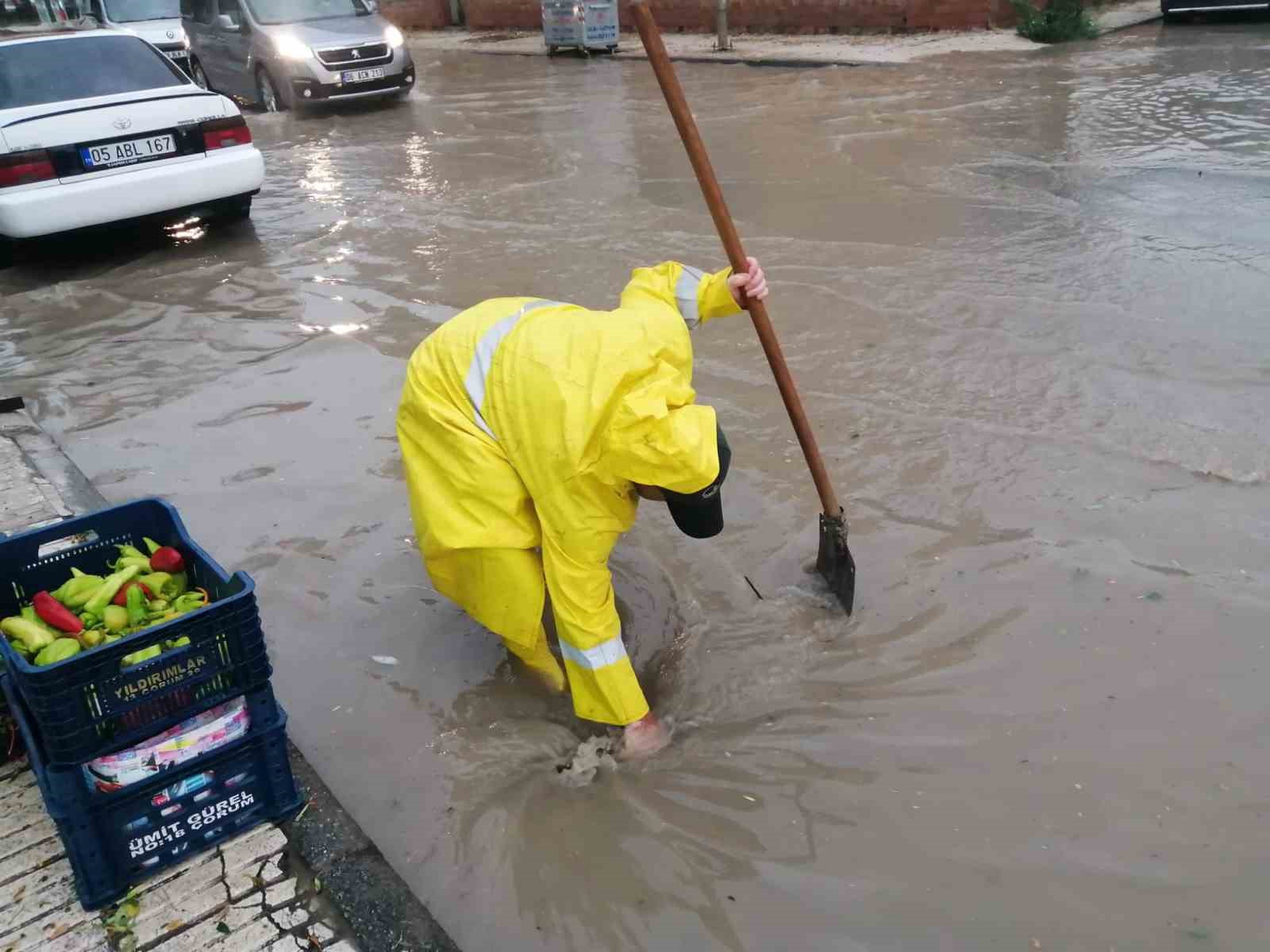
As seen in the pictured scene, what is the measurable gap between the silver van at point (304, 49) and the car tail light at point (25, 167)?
19.9 ft

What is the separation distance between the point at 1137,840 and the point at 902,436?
7.34 ft

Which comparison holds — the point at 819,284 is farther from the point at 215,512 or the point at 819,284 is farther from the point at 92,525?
the point at 92,525

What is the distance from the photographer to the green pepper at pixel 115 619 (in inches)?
93.4

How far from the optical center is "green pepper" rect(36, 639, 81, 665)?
2.19 metres

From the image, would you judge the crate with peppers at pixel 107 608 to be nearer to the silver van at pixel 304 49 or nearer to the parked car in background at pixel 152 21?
the silver van at pixel 304 49

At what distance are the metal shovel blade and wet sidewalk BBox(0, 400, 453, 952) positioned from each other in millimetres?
1708

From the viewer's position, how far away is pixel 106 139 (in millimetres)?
6727

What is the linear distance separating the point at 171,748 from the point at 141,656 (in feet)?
0.81

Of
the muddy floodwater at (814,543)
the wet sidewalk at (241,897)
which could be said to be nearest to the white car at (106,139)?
the muddy floodwater at (814,543)

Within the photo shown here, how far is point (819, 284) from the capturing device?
620 centimetres

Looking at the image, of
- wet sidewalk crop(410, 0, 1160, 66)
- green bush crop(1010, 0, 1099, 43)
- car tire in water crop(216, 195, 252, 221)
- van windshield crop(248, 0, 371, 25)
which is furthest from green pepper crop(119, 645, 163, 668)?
green bush crop(1010, 0, 1099, 43)

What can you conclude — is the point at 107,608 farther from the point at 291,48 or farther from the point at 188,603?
the point at 291,48

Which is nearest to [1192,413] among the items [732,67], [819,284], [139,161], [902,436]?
[902,436]

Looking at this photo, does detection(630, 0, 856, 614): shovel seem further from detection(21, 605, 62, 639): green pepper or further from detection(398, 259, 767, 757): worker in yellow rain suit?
detection(21, 605, 62, 639): green pepper
